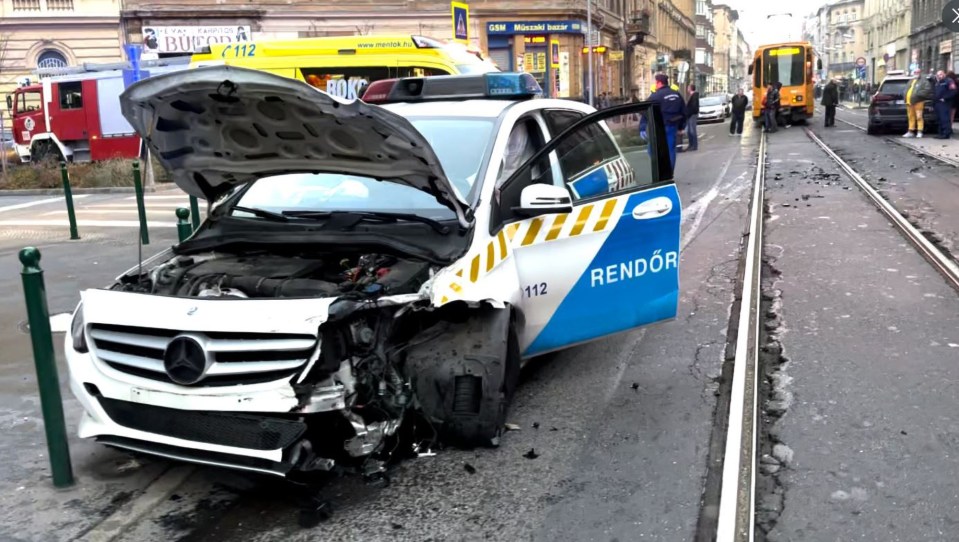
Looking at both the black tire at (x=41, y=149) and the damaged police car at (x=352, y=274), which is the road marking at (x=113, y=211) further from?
the black tire at (x=41, y=149)

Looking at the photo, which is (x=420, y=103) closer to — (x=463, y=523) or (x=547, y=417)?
(x=547, y=417)

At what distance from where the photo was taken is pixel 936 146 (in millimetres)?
20516

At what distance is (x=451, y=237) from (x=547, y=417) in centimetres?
123

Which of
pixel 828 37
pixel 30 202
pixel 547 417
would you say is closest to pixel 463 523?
pixel 547 417

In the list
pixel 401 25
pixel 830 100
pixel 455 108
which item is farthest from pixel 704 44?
pixel 455 108

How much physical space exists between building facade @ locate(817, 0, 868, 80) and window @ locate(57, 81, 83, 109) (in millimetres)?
112756

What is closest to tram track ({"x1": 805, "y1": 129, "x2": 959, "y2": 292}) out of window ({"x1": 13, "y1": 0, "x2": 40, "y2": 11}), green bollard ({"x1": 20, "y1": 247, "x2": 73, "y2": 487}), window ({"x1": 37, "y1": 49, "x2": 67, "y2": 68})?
green bollard ({"x1": 20, "y1": 247, "x2": 73, "y2": 487})

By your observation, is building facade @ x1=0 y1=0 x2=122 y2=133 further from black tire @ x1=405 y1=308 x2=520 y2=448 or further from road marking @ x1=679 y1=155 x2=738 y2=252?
black tire @ x1=405 y1=308 x2=520 y2=448

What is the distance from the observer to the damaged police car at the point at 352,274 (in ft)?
11.5

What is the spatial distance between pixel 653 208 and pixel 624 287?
1.82 ft

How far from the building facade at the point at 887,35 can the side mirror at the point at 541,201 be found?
67.5 m

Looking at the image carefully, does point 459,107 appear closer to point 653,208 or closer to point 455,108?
point 455,108

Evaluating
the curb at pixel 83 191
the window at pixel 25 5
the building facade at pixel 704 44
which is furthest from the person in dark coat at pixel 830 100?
the building facade at pixel 704 44

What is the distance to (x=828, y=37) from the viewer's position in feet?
458
